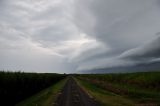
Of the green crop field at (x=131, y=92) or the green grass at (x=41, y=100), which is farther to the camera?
the green grass at (x=41, y=100)

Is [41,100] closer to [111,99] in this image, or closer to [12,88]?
[12,88]

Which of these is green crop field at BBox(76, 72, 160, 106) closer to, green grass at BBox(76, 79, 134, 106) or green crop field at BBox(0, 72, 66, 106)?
green grass at BBox(76, 79, 134, 106)

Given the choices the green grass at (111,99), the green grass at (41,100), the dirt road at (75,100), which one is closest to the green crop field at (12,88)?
the green grass at (41,100)

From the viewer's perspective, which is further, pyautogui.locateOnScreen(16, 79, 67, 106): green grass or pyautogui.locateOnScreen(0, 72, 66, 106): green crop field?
pyautogui.locateOnScreen(16, 79, 67, 106): green grass

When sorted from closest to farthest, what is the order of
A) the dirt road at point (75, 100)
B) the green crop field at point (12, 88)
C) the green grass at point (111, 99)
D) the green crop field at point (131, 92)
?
the dirt road at point (75, 100) < the green grass at point (111, 99) < the green crop field at point (12, 88) < the green crop field at point (131, 92)

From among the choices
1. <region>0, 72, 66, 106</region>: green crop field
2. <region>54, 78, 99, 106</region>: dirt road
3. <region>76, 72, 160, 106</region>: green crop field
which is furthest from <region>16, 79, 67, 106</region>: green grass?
<region>76, 72, 160, 106</region>: green crop field

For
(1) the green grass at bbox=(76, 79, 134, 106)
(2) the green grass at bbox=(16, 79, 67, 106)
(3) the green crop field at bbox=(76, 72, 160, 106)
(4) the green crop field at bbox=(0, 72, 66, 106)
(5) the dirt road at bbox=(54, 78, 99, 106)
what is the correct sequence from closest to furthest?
(5) the dirt road at bbox=(54, 78, 99, 106) → (1) the green grass at bbox=(76, 79, 134, 106) → (4) the green crop field at bbox=(0, 72, 66, 106) → (3) the green crop field at bbox=(76, 72, 160, 106) → (2) the green grass at bbox=(16, 79, 67, 106)

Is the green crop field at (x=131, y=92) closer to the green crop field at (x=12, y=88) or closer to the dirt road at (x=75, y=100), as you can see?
the dirt road at (x=75, y=100)

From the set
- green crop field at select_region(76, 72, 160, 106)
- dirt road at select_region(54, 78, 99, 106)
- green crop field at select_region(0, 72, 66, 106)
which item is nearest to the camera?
dirt road at select_region(54, 78, 99, 106)

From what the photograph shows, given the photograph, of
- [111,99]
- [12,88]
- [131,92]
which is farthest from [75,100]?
[131,92]

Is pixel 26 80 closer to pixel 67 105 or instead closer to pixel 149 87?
pixel 67 105

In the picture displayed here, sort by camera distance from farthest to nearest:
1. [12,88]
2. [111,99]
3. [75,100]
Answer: [12,88]
[111,99]
[75,100]

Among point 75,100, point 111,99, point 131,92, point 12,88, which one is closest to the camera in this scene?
point 75,100

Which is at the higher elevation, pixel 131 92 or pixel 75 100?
pixel 131 92
